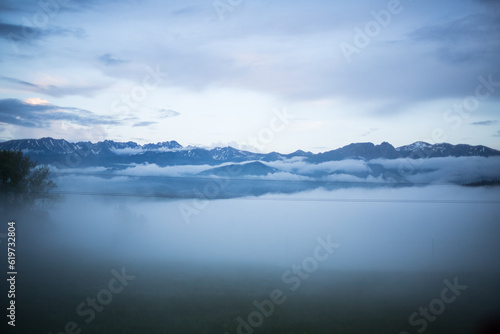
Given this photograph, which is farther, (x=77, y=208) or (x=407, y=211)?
(x=407, y=211)

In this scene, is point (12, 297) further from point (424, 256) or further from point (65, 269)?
point (424, 256)

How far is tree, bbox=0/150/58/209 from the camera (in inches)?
2549

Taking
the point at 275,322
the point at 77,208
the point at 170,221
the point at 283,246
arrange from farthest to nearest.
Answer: the point at 170,221, the point at 77,208, the point at 283,246, the point at 275,322

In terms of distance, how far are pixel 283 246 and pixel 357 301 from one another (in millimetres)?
64724

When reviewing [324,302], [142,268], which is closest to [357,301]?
Result: [324,302]

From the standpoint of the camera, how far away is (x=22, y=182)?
67000 mm

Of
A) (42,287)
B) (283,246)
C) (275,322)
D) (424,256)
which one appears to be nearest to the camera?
(275,322)

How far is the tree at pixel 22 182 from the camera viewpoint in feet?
212

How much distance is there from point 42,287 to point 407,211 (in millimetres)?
129924

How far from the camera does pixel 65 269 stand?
49656 millimetres

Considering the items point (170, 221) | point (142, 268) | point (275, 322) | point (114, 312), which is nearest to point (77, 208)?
point (170, 221)

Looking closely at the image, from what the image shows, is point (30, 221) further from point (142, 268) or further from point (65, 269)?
point (142, 268)

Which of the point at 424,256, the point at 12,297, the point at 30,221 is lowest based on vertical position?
the point at 424,256

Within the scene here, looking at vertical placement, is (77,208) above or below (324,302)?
above
